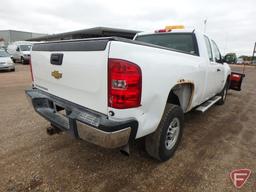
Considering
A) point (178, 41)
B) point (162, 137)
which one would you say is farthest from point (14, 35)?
point (162, 137)

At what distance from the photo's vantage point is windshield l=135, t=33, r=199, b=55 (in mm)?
3344

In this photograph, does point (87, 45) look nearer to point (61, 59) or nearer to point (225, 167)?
point (61, 59)

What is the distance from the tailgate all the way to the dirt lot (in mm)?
962

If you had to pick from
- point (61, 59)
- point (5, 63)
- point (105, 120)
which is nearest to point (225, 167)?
point (105, 120)

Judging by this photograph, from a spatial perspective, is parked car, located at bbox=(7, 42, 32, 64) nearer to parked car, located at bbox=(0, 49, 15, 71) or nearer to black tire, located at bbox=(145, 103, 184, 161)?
parked car, located at bbox=(0, 49, 15, 71)

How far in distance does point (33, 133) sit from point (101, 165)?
1.66m

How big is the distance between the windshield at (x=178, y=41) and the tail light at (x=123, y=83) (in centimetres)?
200

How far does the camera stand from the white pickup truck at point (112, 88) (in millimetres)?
1705

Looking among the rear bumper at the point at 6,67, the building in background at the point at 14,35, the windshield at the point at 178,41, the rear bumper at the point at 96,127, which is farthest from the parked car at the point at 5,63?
the building in background at the point at 14,35

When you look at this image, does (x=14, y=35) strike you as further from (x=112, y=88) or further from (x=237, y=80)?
(x=112, y=88)

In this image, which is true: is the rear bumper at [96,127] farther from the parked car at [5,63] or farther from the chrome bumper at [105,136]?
the parked car at [5,63]

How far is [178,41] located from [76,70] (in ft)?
7.32

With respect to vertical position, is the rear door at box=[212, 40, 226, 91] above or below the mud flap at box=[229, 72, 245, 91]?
above

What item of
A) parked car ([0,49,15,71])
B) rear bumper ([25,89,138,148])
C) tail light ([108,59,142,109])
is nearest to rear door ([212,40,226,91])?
tail light ([108,59,142,109])
